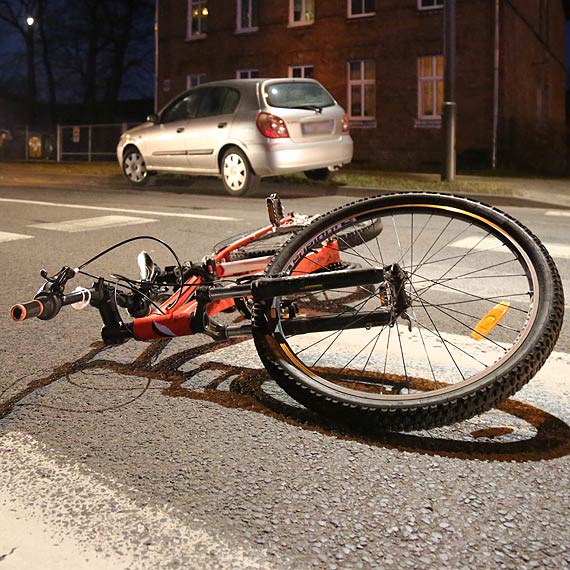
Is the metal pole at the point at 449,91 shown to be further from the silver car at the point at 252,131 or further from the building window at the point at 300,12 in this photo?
the building window at the point at 300,12

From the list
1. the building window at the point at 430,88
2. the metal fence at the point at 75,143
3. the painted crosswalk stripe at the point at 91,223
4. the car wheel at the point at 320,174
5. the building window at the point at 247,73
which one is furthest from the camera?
the metal fence at the point at 75,143

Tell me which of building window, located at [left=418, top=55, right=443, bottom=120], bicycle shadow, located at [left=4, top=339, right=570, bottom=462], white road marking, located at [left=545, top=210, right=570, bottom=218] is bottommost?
bicycle shadow, located at [left=4, top=339, right=570, bottom=462]

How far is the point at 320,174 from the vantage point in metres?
16.0

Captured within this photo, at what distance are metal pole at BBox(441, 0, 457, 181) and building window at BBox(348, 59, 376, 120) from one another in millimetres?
11221

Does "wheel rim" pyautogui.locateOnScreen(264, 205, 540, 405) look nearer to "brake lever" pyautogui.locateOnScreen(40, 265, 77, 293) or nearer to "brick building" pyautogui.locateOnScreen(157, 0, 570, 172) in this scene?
"brake lever" pyautogui.locateOnScreen(40, 265, 77, 293)

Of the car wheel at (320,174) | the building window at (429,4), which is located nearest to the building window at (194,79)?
the building window at (429,4)

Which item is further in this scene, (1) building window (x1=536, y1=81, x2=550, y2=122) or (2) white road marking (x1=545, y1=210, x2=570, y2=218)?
(1) building window (x1=536, y1=81, x2=550, y2=122)

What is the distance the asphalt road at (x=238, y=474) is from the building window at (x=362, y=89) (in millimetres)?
23657

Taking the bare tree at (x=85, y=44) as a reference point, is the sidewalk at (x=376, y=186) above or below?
below

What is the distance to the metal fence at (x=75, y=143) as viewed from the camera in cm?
3050

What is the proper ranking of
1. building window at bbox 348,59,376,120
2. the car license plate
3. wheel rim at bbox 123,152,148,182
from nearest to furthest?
the car license plate < wheel rim at bbox 123,152,148,182 < building window at bbox 348,59,376,120

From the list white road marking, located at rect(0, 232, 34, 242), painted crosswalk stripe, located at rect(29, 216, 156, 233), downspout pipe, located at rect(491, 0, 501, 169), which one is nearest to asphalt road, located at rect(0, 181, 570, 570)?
white road marking, located at rect(0, 232, 34, 242)

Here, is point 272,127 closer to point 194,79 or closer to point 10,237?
point 10,237

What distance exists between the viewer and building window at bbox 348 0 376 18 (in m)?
26.8
